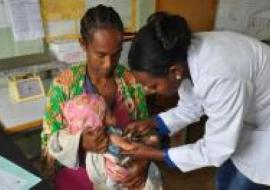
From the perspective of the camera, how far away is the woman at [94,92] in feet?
4.33

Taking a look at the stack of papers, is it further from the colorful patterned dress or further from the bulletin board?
the colorful patterned dress

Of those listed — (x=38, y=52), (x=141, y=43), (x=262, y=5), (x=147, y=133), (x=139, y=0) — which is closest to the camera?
(x=141, y=43)

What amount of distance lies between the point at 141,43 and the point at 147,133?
1.63 ft

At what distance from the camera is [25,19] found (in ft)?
6.36

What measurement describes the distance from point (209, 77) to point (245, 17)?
2.21 m

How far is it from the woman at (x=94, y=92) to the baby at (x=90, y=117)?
3 cm

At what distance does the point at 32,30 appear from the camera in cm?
199

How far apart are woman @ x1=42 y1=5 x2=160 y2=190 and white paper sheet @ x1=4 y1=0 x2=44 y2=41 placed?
667mm

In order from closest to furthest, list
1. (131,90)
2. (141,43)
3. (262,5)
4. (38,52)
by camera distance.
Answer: (141,43)
(131,90)
(38,52)
(262,5)

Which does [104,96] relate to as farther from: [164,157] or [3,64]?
[3,64]

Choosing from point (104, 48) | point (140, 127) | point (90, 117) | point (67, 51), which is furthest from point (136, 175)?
point (67, 51)

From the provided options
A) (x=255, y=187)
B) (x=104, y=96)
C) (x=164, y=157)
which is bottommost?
(x=255, y=187)

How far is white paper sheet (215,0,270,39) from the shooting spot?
115 inches

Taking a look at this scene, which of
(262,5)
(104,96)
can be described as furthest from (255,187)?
(262,5)
